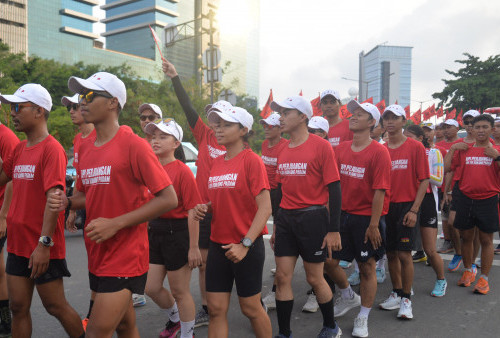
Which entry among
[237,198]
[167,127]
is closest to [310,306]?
[237,198]

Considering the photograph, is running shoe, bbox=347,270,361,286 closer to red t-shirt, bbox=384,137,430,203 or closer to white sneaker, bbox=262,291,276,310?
white sneaker, bbox=262,291,276,310

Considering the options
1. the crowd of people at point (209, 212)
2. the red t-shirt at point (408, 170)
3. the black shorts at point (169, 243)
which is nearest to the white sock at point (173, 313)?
the crowd of people at point (209, 212)

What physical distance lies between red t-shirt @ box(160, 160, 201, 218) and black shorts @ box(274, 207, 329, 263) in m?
0.83

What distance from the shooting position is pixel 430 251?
5.37 metres

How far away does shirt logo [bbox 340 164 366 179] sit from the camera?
4.44 meters

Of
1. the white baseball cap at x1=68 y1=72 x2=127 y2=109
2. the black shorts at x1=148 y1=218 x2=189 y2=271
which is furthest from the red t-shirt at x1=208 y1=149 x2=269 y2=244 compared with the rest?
the white baseball cap at x1=68 y1=72 x2=127 y2=109

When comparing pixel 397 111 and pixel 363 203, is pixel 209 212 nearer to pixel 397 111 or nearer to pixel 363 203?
pixel 363 203

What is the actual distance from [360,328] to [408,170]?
1867 millimetres

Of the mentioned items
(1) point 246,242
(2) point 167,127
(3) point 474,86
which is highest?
(3) point 474,86

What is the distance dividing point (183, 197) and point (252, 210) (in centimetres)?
77

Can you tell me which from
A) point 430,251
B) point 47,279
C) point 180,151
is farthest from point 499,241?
point 47,279

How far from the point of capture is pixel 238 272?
322 cm

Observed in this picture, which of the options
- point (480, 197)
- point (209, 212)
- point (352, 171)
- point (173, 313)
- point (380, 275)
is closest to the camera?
point (209, 212)

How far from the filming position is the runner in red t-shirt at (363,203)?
430cm
